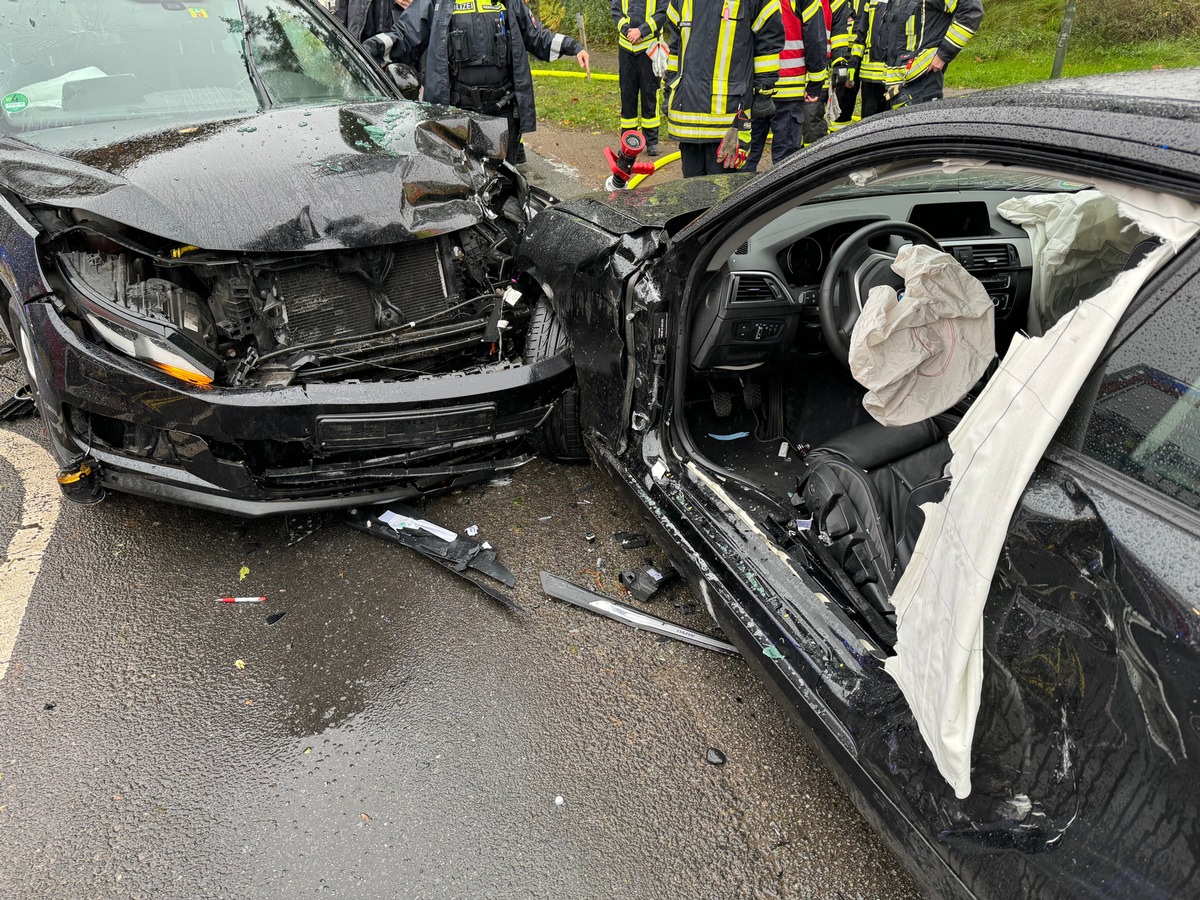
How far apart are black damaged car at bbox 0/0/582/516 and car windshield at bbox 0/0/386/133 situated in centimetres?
1

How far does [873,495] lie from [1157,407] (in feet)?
3.18

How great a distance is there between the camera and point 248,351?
2600 millimetres

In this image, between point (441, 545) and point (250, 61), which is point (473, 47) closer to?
point (250, 61)

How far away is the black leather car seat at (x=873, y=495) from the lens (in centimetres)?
194

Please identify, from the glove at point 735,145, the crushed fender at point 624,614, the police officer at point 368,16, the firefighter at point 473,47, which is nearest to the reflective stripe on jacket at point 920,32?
the glove at point 735,145

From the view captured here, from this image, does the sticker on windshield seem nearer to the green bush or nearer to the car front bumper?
the car front bumper

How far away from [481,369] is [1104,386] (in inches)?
76.3

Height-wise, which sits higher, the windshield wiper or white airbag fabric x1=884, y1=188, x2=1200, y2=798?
the windshield wiper

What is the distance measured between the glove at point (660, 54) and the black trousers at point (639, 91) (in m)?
0.58

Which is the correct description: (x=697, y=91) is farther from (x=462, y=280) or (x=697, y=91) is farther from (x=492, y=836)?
(x=492, y=836)

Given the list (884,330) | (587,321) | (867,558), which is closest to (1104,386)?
(884,330)

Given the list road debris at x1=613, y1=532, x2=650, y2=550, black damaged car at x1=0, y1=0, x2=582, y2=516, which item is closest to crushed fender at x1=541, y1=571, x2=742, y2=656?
Result: road debris at x1=613, y1=532, x2=650, y2=550

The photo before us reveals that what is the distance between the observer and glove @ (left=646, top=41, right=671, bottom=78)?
5.31 m

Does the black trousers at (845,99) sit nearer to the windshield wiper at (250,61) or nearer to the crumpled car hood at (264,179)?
the crumpled car hood at (264,179)
